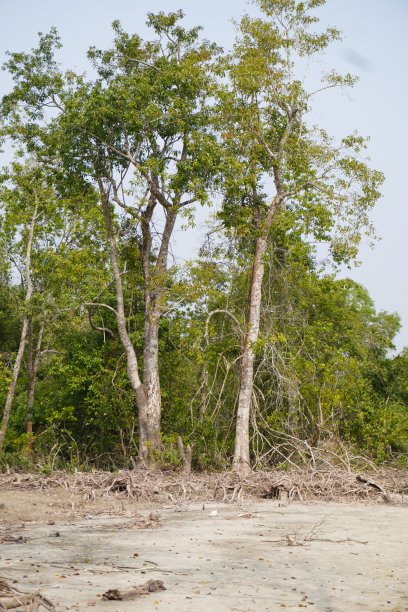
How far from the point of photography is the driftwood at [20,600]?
450 cm

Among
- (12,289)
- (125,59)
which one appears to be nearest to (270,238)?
(125,59)

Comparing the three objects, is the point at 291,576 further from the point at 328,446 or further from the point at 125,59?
the point at 125,59

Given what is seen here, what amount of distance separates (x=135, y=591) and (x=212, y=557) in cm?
224

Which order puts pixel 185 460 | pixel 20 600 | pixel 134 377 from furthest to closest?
1. pixel 134 377
2. pixel 185 460
3. pixel 20 600

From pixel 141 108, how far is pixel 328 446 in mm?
10661

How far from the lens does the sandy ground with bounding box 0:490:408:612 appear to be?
18.8ft

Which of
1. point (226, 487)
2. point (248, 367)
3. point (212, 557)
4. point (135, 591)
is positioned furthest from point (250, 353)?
point (135, 591)

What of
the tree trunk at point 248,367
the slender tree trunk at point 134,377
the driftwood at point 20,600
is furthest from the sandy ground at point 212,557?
the slender tree trunk at point 134,377

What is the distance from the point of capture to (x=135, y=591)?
5.65m

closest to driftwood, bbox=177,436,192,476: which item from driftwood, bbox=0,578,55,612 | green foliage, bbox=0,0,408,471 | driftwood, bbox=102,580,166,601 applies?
green foliage, bbox=0,0,408,471

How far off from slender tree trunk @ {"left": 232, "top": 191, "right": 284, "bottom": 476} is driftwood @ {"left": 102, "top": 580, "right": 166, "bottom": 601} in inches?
513

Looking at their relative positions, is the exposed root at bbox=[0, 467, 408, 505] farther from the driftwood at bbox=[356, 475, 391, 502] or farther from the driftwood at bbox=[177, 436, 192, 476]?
the driftwood at bbox=[177, 436, 192, 476]

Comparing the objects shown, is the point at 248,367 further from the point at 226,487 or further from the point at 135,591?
the point at 135,591

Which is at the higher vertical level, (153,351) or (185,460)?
(153,351)
